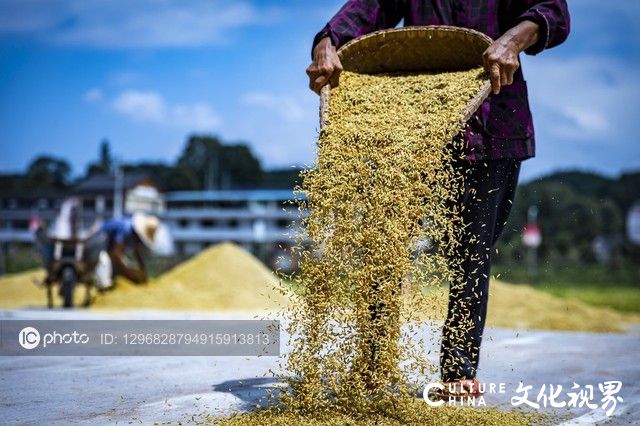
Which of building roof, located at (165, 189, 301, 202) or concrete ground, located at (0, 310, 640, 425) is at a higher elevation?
building roof, located at (165, 189, 301, 202)

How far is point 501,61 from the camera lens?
282cm

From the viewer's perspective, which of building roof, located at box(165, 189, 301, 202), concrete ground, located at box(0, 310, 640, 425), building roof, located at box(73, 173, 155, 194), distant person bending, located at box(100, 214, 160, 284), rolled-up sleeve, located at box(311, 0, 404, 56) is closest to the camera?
concrete ground, located at box(0, 310, 640, 425)

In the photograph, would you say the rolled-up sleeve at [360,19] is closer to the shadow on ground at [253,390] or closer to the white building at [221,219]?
the shadow on ground at [253,390]

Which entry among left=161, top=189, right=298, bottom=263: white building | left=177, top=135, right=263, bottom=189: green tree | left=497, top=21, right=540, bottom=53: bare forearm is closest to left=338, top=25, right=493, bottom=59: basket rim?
left=497, top=21, right=540, bottom=53: bare forearm

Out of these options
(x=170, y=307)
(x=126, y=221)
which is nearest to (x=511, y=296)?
(x=170, y=307)

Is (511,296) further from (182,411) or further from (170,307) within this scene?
(182,411)

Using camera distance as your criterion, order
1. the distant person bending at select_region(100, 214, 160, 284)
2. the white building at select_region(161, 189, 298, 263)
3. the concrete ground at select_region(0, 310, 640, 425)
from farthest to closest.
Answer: the white building at select_region(161, 189, 298, 263) → the distant person bending at select_region(100, 214, 160, 284) → the concrete ground at select_region(0, 310, 640, 425)

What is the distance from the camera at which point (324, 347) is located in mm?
2711

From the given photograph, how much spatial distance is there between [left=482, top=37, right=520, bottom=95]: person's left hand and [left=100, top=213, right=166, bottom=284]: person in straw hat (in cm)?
884

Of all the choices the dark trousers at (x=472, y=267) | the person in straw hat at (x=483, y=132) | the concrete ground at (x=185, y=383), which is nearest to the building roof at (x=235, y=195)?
the concrete ground at (x=185, y=383)

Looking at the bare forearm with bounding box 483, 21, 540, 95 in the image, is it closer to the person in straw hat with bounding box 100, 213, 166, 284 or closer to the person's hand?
the person's hand

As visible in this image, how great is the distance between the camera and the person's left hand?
9.26ft

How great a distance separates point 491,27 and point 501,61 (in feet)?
1.66

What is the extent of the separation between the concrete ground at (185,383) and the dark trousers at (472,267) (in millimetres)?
256
